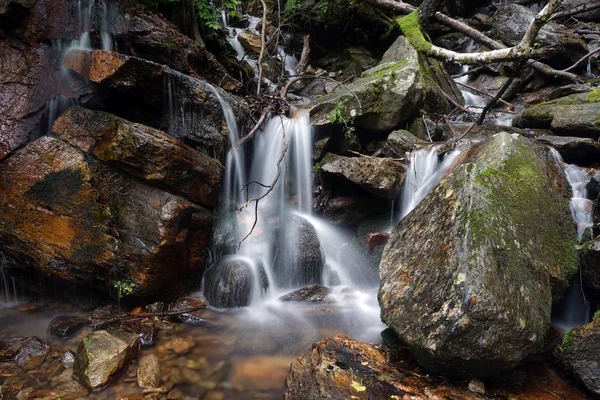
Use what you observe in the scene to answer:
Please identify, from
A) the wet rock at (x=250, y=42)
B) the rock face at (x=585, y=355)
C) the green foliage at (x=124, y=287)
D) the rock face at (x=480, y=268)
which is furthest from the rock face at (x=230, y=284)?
the wet rock at (x=250, y=42)

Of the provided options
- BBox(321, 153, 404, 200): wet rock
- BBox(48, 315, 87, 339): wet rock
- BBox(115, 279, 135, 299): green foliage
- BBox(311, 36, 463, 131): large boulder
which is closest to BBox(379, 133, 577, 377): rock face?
BBox(321, 153, 404, 200): wet rock

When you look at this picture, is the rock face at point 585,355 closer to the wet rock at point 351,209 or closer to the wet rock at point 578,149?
the wet rock at point 351,209

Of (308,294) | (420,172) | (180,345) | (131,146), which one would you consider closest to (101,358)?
(180,345)

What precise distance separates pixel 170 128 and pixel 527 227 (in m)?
4.61

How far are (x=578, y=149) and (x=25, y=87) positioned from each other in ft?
26.4

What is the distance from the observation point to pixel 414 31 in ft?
28.6

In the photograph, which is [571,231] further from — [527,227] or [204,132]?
[204,132]

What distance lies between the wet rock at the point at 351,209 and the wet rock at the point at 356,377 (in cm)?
336

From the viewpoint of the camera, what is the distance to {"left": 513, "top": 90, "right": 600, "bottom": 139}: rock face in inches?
225

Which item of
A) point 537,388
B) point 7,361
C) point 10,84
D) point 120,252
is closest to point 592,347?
point 537,388

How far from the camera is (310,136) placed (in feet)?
21.7

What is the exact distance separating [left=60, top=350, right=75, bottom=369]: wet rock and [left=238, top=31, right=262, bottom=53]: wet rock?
875 centimetres

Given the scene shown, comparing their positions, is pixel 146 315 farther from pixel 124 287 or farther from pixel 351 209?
pixel 351 209

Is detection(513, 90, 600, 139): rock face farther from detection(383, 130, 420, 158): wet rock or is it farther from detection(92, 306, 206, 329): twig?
detection(92, 306, 206, 329): twig
